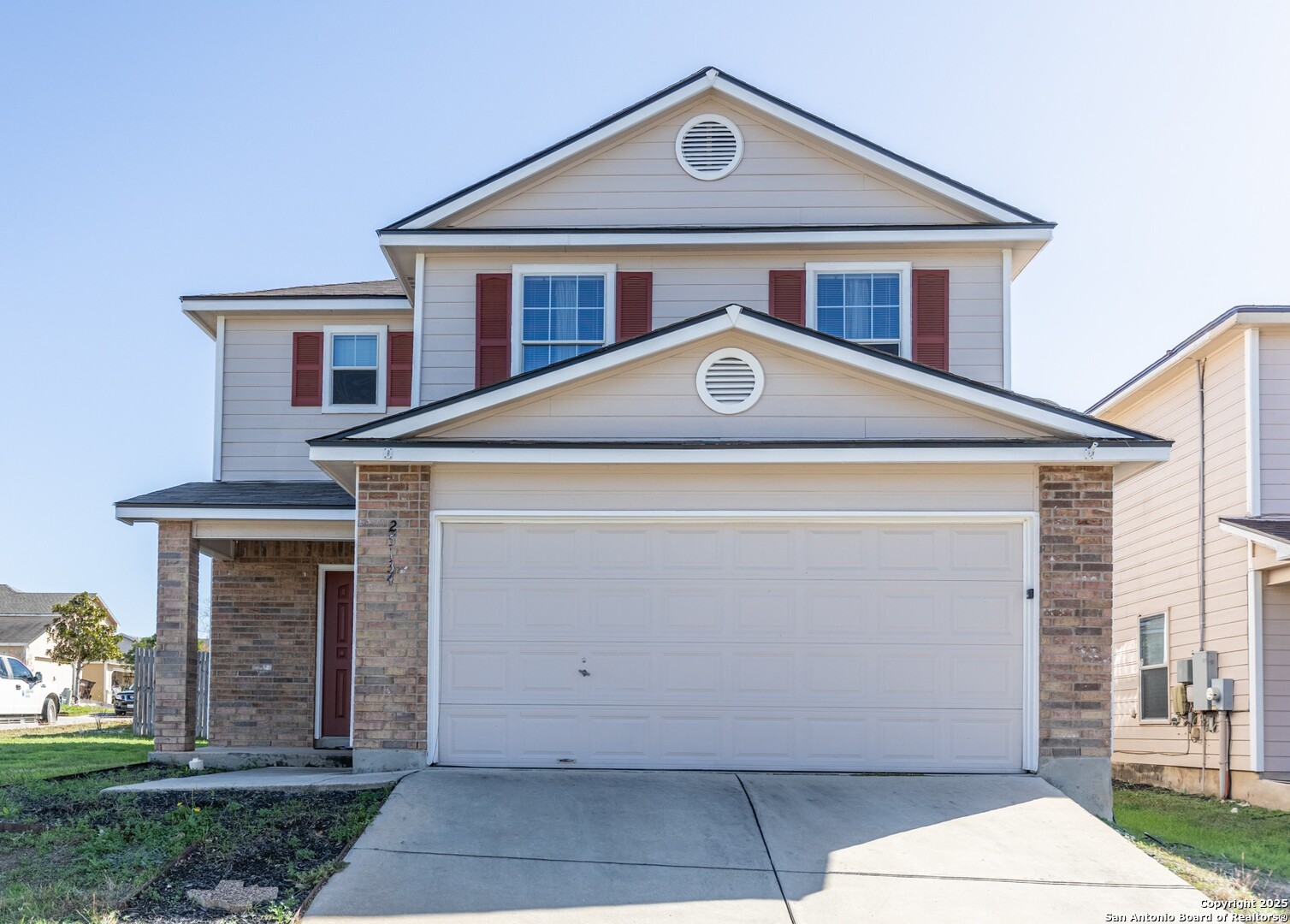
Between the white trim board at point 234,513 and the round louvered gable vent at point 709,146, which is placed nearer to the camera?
the white trim board at point 234,513

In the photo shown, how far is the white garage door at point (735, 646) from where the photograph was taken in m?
11.0

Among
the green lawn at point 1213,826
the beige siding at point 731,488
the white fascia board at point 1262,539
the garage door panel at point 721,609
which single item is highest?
the beige siding at point 731,488

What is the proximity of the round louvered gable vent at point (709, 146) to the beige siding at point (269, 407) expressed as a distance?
4.06 meters

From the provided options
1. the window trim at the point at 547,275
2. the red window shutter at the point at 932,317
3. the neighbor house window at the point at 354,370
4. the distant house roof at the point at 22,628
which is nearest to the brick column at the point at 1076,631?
the red window shutter at the point at 932,317

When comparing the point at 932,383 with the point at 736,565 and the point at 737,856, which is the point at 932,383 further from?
the point at 737,856

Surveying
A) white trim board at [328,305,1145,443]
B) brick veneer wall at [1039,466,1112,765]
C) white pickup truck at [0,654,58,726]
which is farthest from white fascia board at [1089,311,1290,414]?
white pickup truck at [0,654,58,726]

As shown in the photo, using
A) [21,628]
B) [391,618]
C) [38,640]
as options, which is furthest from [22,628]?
[391,618]

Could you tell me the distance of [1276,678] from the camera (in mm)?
13805

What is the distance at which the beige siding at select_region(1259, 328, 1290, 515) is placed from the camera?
1420 cm

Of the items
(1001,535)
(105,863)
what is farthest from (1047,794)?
(105,863)

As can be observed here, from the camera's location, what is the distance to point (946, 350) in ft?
45.5

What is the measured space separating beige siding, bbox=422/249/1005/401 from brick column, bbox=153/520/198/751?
3.24m

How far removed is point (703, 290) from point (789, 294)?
974mm

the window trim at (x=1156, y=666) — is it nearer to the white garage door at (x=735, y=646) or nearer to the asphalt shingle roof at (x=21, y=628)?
the white garage door at (x=735, y=646)
